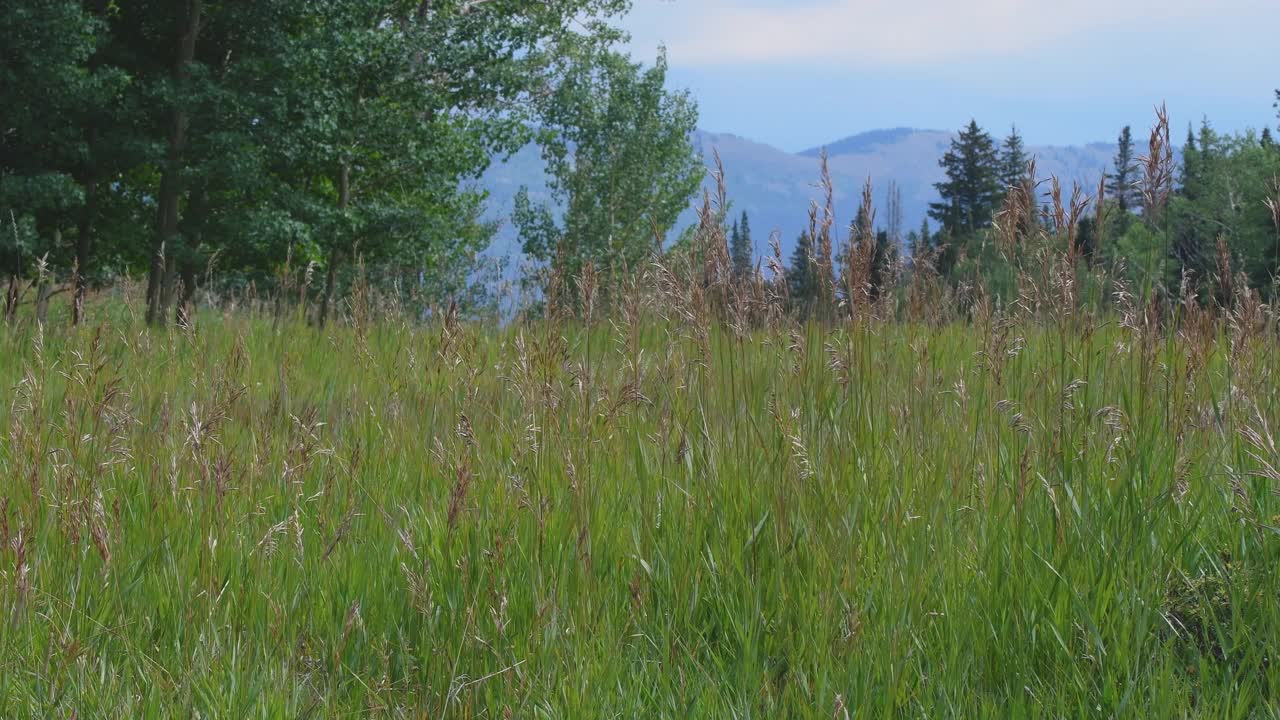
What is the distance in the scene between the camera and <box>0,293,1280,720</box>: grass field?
6.17 feet

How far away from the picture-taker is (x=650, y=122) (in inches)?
1615

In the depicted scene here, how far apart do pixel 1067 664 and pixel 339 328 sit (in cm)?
542

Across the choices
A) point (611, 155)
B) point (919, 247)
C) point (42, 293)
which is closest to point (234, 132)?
point (42, 293)

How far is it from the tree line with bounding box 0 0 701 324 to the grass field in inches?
429

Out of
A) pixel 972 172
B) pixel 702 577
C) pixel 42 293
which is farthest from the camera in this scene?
pixel 972 172

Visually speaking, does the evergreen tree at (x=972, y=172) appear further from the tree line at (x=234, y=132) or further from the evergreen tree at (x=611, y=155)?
the tree line at (x=234, y=132)

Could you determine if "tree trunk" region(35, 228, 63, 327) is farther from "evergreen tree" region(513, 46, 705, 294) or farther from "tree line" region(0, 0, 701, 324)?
"evergreen tree" region(513, 46, 705, 294)

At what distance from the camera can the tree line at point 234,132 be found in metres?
15.8

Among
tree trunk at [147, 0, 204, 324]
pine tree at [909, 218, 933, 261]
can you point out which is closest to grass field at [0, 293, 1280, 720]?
pine tree at [909, 218, 933, 261]

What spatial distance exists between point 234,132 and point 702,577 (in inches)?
645

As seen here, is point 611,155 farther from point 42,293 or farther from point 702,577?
point 702,577

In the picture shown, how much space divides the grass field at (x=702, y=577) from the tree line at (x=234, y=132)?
10.9 meters

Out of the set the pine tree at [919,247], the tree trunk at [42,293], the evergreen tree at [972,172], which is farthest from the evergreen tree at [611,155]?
the evergreen tree at [972,172]

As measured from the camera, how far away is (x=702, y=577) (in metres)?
2.32
